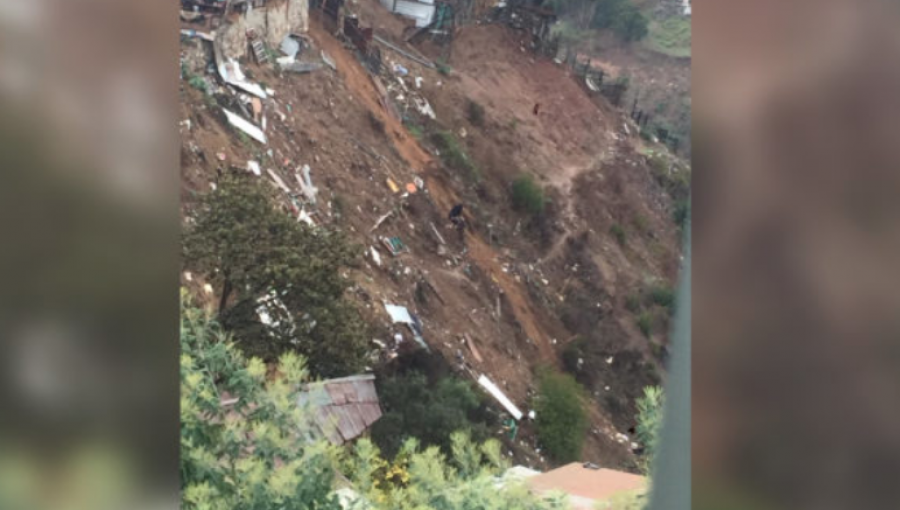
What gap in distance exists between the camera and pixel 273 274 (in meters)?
3.20

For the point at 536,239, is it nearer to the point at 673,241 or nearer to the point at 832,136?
the point at 673,241

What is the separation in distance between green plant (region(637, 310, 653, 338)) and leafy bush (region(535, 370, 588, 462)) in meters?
0.26

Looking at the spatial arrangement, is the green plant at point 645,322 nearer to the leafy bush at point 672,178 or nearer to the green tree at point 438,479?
the leafy bush at point 672,178

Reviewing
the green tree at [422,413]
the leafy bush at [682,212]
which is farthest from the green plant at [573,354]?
the leafy bush at [682,212]

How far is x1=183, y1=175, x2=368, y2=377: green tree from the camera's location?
319 centimetres

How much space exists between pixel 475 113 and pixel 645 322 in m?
0.80

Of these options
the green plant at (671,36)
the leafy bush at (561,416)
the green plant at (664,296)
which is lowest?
the leafy bush at (561,416)

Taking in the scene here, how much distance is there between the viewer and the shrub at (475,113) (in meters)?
3.15

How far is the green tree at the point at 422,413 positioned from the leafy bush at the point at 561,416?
0.19 meters

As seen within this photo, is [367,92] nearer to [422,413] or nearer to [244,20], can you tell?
[244,20]

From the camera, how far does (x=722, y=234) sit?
9.70 ft

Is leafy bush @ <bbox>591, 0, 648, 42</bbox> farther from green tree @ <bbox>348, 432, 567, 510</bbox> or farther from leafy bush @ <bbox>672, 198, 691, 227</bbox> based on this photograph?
green tree @ <bbox>348, 432, 567, 510</bbox>

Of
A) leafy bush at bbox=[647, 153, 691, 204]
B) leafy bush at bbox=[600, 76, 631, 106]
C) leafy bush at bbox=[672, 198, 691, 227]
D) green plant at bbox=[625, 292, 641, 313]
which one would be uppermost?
leafy bush at bbox=[600, 76, 631, 106]

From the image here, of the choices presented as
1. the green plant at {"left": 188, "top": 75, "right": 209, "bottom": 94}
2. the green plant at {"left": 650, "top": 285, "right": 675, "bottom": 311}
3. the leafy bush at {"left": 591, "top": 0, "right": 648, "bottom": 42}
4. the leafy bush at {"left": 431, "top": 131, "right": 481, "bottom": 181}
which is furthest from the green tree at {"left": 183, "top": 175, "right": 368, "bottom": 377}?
the leafy bush at {"left": 591, "top": 0, "right": 648, "bottom": 42}
